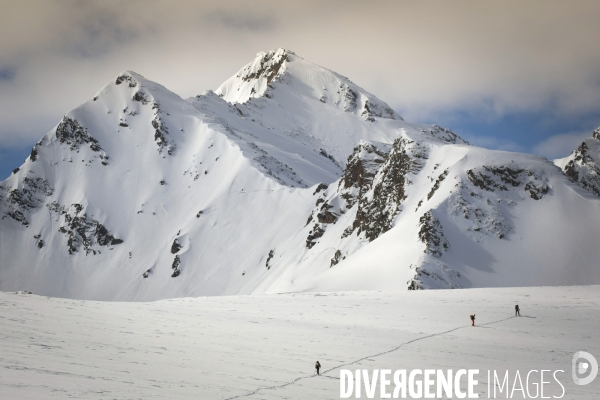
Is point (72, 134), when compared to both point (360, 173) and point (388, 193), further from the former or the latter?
point (388, 193)

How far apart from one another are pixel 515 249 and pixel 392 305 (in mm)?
24806

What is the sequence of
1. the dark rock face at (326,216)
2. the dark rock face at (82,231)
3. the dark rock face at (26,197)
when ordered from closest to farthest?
the dark rock face at (326,216)
the dark rock face at (82,231)
the dark rock face at (26,197)

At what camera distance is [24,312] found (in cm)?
2898

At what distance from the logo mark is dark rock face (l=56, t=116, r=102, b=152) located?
14358cm

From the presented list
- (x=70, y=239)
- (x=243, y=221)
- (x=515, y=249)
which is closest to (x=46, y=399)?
(x=515, y=249)

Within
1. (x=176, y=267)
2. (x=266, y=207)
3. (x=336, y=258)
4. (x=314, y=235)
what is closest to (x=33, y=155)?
(x=176, y=267)

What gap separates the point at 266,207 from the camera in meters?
107

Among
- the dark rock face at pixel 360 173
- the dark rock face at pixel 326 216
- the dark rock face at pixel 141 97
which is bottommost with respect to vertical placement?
the dark rock face at pixel 326 216

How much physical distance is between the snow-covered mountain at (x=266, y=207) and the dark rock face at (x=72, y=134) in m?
0.42

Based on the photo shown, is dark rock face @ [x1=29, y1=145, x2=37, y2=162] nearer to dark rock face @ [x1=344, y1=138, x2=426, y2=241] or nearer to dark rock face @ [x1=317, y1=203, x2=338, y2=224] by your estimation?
dark rock face @ [x1=317, y1=203, x2=338, y2=224]

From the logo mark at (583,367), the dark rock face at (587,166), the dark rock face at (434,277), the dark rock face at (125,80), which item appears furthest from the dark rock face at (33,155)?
the logo mark at (583,367)

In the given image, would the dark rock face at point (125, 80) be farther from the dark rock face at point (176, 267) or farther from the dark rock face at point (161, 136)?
the dark rock face at point (176, 267)

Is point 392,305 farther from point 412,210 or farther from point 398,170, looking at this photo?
point 398,170

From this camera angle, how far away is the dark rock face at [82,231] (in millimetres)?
124113
